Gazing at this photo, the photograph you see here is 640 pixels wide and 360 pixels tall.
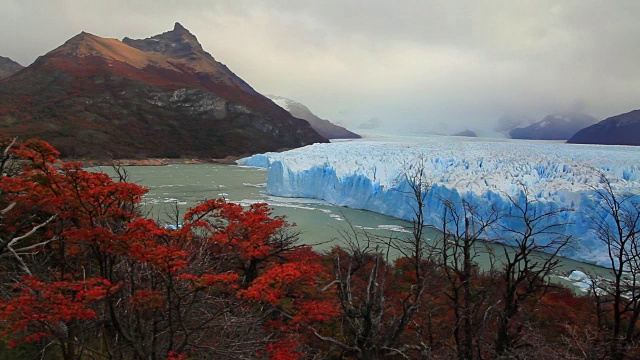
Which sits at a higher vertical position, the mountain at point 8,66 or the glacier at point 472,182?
the mountain at point 8,66

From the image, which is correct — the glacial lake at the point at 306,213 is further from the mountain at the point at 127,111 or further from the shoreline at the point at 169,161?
the mountain at the point at 127,111

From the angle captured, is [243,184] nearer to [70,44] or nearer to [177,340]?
[177,340]

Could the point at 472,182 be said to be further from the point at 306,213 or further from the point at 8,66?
the point at 8,66

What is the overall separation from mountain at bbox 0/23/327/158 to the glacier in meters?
29.7

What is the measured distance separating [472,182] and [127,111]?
182 ft

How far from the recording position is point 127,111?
55156mm

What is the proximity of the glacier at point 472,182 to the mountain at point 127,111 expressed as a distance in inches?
1169

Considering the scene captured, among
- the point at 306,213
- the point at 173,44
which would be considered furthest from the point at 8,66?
the point at 306,213

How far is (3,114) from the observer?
142 ft

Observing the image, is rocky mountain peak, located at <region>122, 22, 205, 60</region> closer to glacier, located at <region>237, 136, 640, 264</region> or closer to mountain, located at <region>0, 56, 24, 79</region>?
mountain, located at <region>0, 56, 24, 79</region>

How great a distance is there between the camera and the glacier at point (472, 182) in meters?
11.7

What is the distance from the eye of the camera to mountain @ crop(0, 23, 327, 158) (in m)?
44.6

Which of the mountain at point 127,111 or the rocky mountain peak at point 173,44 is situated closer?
the mountain at point 127,111

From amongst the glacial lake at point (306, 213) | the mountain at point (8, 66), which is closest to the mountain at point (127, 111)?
the glacial lake at point (306, 213)
